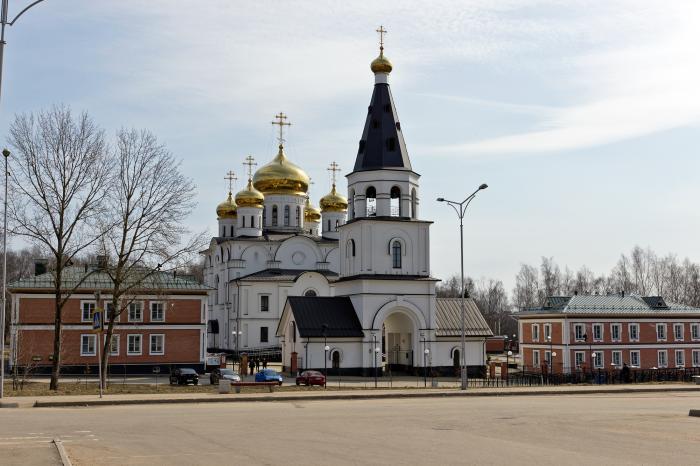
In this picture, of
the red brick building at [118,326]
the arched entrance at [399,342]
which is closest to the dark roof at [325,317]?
the arched entrance at [399,342]

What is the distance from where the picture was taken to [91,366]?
4697cm

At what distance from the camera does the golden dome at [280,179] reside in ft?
256

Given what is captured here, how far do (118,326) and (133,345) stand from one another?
4.74 ft

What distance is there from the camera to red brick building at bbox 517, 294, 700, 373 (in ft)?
189

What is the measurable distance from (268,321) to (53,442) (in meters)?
57.1

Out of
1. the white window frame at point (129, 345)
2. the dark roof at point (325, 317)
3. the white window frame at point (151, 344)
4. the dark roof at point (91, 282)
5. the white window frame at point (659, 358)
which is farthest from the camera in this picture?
the white window frame at point (659, 358)

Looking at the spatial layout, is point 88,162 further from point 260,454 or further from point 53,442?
point 260,454

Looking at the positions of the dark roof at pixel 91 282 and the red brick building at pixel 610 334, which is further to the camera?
the red brick building at pixel 610 334

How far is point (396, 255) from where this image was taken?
1924 inches

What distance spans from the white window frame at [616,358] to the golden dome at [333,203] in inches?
1333

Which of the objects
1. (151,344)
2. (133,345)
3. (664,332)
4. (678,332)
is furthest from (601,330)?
(133,345)

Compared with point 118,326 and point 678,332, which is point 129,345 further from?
point 678,332

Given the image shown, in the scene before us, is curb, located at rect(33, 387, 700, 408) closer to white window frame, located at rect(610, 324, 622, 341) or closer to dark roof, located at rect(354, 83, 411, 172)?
dark roof, located at rect(354, 83, 411, 172)

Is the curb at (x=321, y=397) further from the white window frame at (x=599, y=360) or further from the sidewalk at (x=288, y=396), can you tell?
the white window frame at (x=599, y=360)
